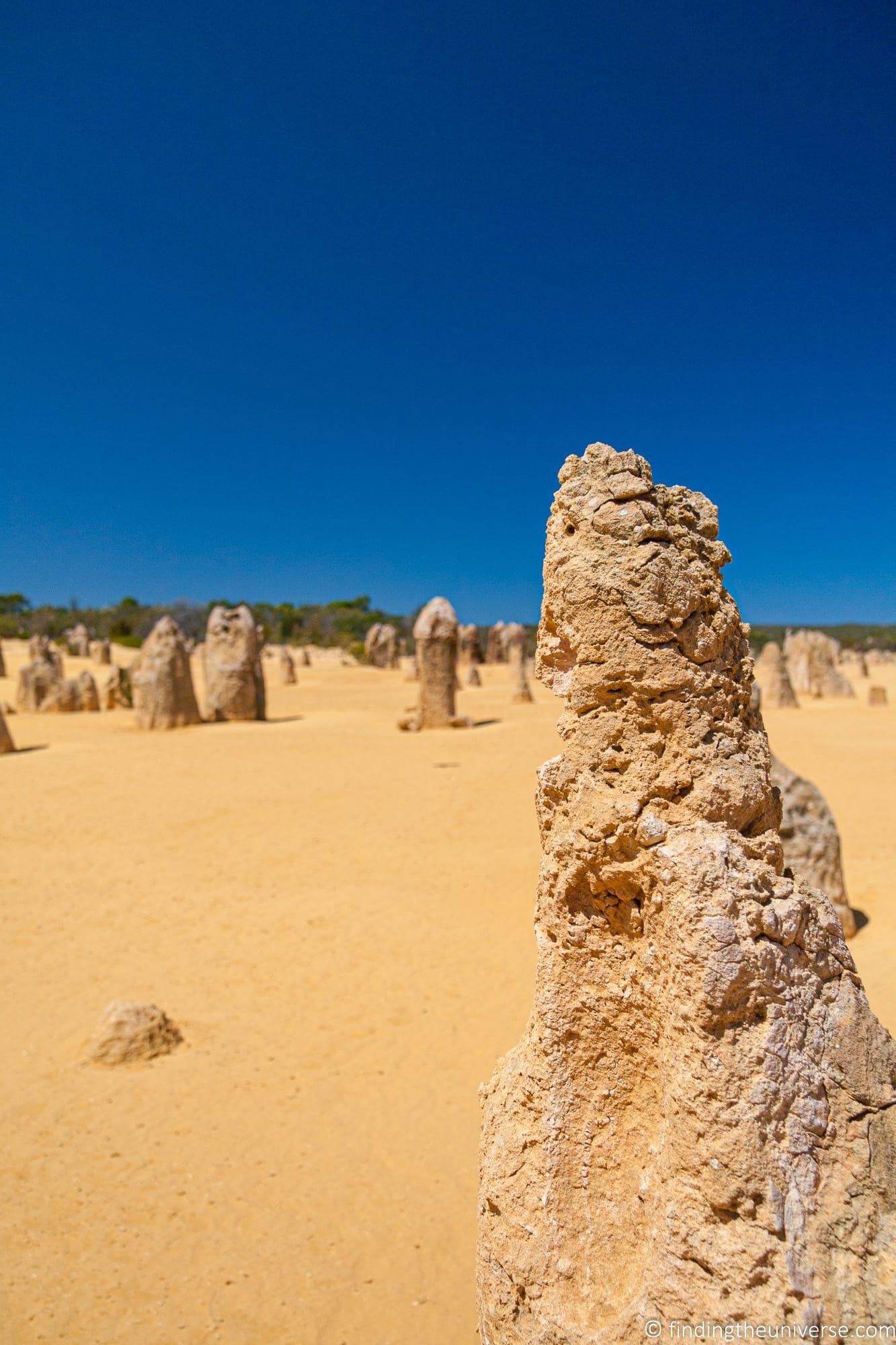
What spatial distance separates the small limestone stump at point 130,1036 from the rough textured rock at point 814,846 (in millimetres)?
3964

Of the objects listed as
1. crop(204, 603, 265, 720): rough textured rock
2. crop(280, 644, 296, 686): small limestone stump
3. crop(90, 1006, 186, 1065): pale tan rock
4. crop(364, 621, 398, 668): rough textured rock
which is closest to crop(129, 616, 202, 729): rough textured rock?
crop(204, 603, 265, 720): rough textured rock

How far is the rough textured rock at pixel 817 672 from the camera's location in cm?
2223

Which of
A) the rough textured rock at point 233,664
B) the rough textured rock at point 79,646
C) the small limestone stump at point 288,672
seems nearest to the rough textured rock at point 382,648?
the small limestone stump at point 288,672

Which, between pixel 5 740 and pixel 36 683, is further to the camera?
pixel 36 683

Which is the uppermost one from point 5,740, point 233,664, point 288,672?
point 233,664

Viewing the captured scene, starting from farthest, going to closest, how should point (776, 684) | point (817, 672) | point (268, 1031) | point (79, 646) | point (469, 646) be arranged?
point (79, 646)
point (469, 646)
point (817, 672)
point (776, 684)
point (268, 1031)

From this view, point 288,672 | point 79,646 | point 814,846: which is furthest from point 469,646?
point 814,846

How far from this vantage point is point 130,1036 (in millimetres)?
4285

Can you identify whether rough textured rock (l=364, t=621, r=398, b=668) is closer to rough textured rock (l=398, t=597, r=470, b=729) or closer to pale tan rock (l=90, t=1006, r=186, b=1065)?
rough textured rock (l=398, t=597, r=470, b=729)

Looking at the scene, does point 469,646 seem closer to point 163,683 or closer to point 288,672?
point 288,672

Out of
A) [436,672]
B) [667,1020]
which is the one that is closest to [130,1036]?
[667,1020]

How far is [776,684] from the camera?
19.5 metres

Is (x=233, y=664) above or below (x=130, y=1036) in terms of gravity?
above

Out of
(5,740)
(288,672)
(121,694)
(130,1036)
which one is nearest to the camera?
(130,1036)
